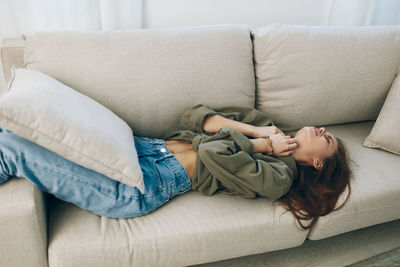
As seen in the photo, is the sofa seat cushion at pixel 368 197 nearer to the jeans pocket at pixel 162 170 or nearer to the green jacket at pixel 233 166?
the green jacket at pixel 233 166

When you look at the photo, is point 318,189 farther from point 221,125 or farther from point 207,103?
point 207,103

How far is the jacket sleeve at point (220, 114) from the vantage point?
52.2 inches

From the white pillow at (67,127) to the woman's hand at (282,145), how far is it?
0.59m

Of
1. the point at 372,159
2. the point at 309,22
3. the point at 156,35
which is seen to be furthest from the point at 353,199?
the point at 309,22

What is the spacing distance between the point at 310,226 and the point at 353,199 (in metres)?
0.21

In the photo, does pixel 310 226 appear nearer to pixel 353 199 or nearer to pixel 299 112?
pixel 353 199

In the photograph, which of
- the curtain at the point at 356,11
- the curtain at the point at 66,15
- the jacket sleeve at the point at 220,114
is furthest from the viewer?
the curtain at the point at 356,11

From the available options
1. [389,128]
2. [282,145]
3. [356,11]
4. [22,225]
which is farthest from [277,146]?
[356,11]

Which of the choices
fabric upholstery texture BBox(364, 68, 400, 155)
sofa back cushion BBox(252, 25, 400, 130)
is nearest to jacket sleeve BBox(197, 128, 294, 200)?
sofa back cushion BBox(252, 25, 400, 130)

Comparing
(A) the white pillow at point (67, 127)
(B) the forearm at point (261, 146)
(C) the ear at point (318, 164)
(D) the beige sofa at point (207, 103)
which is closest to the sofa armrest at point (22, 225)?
(D) the beige sofa at point (207, 103)

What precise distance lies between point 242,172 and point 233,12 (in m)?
1.10

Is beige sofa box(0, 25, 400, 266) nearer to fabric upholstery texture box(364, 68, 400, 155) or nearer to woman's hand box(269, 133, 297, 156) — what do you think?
fabric upholstery texture box(364, 68, 400, 155)

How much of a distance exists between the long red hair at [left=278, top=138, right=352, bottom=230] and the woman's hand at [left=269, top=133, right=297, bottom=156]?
0.10m

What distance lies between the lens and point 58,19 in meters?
1.51
